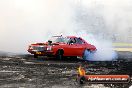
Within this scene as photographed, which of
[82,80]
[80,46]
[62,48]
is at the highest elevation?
[80,46]

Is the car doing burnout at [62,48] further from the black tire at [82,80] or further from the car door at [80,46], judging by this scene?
the black tire at [82,80]

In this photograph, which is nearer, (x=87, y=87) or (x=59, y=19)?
(x=87, y=87)

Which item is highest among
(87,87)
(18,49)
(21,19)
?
(21,19)

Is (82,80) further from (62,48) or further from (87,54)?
(87,54)

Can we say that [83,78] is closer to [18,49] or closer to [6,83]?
[6,83]

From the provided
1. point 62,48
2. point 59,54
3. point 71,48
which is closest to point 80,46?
point 71,48

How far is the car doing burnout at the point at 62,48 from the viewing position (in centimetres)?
2166

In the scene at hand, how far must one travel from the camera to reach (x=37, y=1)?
102 feet

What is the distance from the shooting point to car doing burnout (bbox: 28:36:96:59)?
2166 cm

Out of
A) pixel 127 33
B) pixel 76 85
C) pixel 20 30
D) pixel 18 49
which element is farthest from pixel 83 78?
pixel 127 33

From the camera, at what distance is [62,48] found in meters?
22.0

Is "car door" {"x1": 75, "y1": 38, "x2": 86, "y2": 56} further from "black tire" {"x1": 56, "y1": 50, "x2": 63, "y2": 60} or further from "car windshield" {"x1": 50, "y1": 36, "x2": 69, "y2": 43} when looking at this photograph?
"black tire" {"x1": 56, "y1": 50, "x2": 63, "y2": 60}

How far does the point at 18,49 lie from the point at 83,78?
16294mm

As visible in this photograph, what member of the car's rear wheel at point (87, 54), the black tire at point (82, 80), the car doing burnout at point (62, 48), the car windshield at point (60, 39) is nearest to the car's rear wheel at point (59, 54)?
the car doing burnout at point (62, 48)
